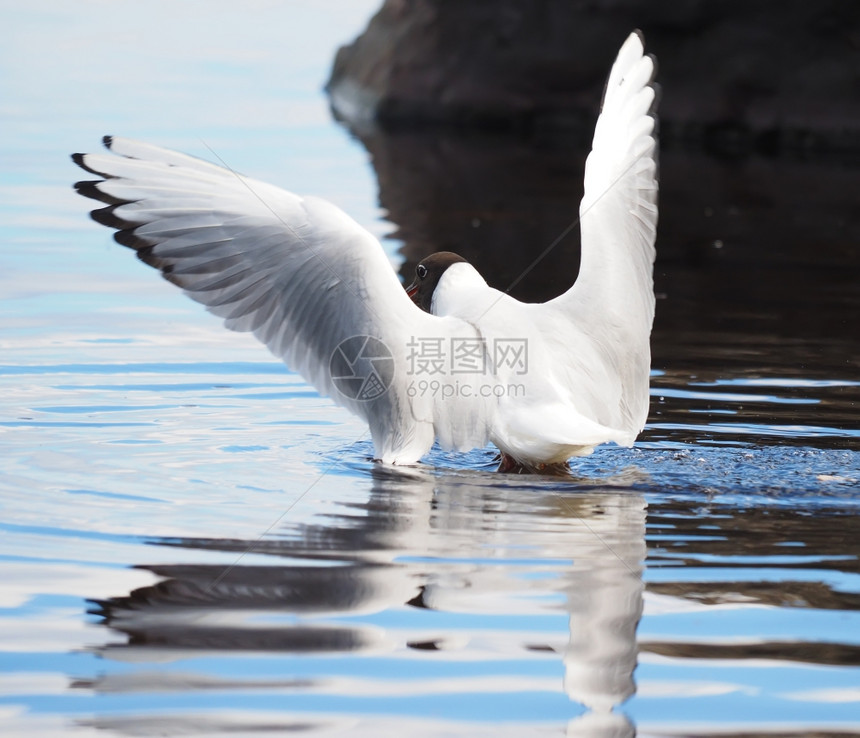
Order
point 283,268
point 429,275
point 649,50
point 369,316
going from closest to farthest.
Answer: point 369,316
point 283,268
point 429,275
point 649,50

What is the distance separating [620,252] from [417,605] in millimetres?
2206

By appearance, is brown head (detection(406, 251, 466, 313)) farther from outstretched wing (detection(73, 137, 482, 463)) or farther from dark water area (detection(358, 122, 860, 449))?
dark water area (detection(358, 122, 860, 449))

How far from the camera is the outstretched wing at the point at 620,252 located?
19.1 feet

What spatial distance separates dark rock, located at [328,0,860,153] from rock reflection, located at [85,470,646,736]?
535 inches

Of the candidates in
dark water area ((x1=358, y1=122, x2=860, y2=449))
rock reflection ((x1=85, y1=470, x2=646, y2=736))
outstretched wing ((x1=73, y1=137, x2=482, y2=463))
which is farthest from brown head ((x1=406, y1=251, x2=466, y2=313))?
rock reflection ((x1=85, y1=470, x2=646, y2=736))

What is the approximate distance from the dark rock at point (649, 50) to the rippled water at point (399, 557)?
9.95 m

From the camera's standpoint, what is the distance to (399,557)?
14.8ft

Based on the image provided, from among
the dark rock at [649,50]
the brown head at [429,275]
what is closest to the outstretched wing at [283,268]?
the brown head at [429,275]

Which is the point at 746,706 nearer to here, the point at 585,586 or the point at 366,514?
the point at 585,586

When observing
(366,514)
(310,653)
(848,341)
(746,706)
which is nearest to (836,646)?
(746,706)

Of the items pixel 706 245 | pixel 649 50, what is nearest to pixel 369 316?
pixel 706 245

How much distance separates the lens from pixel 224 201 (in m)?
5.35

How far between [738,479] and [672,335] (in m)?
2.94

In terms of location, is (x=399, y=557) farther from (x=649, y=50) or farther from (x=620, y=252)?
(x=649, y=50)
